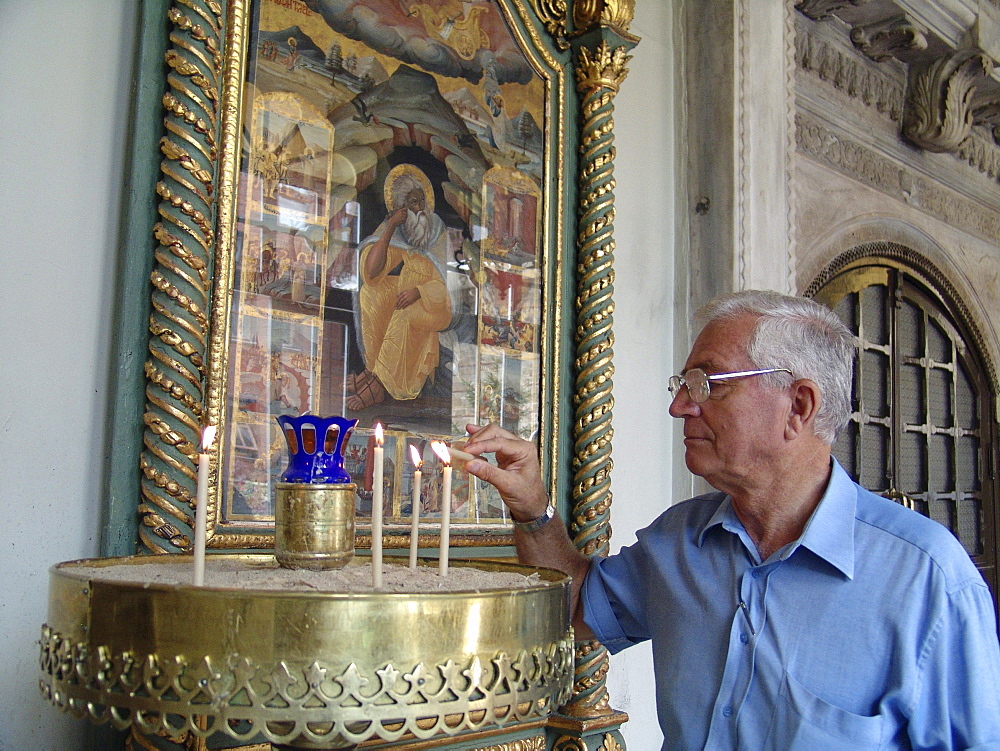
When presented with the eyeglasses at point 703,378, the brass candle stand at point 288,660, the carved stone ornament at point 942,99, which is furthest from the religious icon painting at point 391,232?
the carved stone ornament at point 942,99

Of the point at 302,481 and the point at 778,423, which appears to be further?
the point at 778,423

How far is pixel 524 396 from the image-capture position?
2.66m

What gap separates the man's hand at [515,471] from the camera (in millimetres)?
1864

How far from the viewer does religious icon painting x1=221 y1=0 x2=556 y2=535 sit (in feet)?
6.70

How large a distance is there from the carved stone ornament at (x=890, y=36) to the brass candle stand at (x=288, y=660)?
4.36m

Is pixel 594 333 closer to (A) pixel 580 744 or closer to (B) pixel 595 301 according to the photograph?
(B) pixel 595 301

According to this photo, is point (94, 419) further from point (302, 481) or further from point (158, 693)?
point (158, 693)

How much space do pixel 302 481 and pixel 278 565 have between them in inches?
6.2

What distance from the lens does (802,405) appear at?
185 cm

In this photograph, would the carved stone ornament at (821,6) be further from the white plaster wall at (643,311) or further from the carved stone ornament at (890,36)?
the white plaster wall at (643,311)

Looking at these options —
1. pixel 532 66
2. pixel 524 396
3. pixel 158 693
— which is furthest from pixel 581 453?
pixel 158 693

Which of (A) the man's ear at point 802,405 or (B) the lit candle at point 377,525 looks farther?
(A) the man's ear at point 802,405

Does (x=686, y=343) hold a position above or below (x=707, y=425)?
above

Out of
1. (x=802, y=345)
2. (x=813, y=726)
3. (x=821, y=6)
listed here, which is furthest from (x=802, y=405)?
(x=821, y=6)
